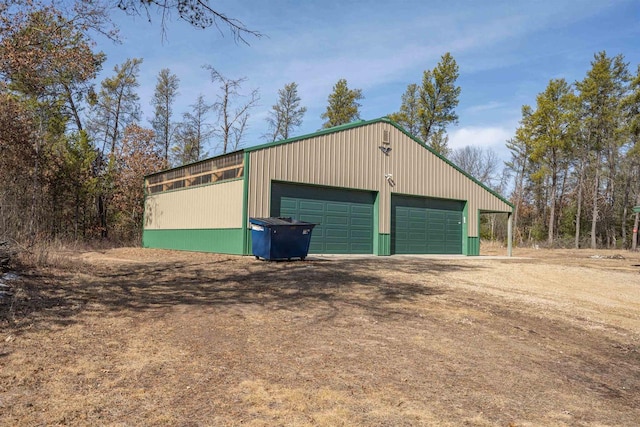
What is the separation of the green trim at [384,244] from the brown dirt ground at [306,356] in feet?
31.6

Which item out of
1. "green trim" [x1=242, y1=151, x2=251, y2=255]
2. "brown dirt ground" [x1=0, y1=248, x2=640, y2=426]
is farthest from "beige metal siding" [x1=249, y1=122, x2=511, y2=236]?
"brown dirt ground" [x1=0, y1=248, x2=640, y2=426]

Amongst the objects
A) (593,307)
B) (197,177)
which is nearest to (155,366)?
(593,307)

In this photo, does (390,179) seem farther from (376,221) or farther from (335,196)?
(335,196)

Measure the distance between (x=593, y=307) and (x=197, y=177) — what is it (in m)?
13.6

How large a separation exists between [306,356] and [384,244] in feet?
46.2

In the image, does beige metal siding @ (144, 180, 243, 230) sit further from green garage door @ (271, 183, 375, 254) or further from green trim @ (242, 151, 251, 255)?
green garage door @ (271, 183, 375, 254)

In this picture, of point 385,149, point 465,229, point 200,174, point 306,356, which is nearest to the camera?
point 306,356

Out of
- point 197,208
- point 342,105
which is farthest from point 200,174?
point 342,105

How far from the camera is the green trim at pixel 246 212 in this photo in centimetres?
1409

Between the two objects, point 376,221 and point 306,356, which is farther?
point 376,221

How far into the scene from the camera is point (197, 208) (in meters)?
17.1

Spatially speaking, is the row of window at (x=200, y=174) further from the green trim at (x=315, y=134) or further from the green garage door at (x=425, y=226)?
the green garage door at (x=425, y=226)

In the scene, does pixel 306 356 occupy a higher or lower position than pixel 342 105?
lower

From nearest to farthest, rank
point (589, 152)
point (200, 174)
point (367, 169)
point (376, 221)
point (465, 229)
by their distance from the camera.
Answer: point (200, 174) < point (367, 169) < point (376, 221) < point (465, 229) < point (589, 152)
